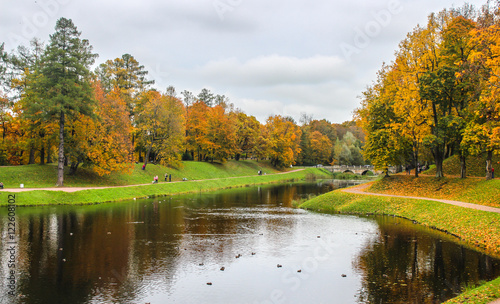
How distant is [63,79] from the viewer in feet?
145

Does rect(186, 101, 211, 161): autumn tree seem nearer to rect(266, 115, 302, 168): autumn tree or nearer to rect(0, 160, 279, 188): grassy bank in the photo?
rect(0, 160, 279, 188): grassy bank

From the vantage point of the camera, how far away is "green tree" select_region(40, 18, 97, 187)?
43438 millimetres

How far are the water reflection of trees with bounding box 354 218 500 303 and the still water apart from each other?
0.04 meters

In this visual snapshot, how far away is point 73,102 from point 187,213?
2256 cm

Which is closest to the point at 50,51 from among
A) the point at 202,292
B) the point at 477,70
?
the point at 202,292

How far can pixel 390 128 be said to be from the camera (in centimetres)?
4169

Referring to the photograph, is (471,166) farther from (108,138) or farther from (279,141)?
(279,141)

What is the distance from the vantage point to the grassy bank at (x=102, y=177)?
43312mm

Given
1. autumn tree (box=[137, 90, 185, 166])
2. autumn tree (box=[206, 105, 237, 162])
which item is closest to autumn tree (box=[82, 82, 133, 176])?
autumn tree (box=[137, 90, 185, 166])

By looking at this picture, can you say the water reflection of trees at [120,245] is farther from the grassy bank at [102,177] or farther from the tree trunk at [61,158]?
the grassy bank at [102,177]

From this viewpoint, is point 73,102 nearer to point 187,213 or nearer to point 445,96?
point 187,213

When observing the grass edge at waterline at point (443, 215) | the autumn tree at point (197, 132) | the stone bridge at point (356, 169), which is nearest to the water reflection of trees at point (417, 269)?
the grass edge at waterline at point (443, 215)

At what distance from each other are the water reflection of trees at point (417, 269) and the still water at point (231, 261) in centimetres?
4

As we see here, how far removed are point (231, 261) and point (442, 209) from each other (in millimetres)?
19600
